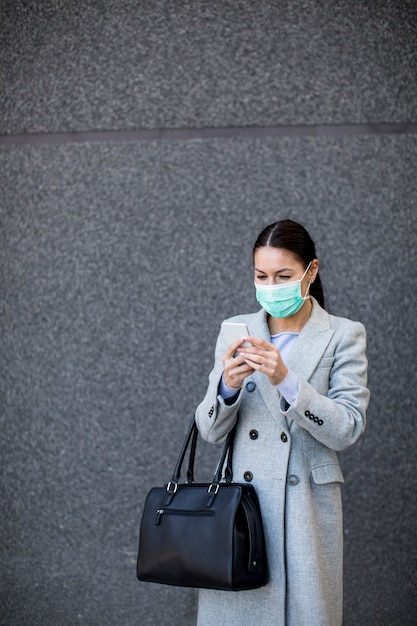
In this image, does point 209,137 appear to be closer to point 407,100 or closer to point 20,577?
point 407,100

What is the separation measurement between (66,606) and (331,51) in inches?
118


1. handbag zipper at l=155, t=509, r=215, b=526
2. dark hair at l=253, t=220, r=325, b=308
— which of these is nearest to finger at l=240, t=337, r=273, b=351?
dark hair at l=253, t=220, r=325, b=308

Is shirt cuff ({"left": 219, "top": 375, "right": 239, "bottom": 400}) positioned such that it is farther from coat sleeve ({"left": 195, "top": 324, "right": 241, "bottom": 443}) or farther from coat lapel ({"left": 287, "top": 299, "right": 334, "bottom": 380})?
coat lapel ({"left": 287, "top": 299, "right": 334, "bottom": 380})

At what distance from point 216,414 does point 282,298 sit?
423mm

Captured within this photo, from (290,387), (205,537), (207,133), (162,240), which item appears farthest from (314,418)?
(207,133)

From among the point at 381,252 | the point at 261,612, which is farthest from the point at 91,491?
the point at 381,252

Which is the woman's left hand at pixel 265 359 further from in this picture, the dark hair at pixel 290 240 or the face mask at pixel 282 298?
the dark hair at pixel 290 240

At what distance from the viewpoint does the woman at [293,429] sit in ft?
7.24

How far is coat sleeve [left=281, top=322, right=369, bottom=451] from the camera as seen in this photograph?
215cm

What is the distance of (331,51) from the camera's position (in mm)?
3463

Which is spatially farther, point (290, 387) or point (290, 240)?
point (290, 240)

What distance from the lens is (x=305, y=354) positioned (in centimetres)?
234

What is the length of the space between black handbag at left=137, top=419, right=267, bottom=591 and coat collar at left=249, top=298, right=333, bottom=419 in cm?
24

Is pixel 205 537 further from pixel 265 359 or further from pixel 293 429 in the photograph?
pixel 265 359
